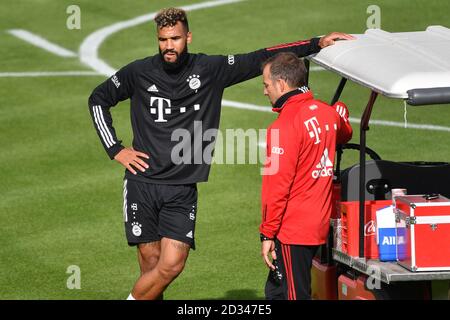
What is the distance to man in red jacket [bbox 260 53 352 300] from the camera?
29.8 ft

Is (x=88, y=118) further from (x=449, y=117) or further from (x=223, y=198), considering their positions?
(x=449, y=117)

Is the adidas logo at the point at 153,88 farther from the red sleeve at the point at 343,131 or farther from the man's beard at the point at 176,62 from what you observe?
the red sleeve at the point at 343,131

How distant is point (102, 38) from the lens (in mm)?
23578

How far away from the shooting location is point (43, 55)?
22.5m

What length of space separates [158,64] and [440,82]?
2.52 meters

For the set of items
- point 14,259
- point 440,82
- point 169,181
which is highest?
point 440,82

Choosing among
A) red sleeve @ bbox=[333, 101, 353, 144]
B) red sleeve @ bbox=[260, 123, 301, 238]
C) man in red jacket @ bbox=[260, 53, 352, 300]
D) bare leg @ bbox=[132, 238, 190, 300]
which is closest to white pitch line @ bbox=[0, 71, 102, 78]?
bare leg @ bbox=[132, 238, 190, 300]

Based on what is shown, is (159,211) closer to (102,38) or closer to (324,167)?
(324,167)

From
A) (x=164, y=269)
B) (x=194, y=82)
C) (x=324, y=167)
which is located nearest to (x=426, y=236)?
(x=324, y=167)

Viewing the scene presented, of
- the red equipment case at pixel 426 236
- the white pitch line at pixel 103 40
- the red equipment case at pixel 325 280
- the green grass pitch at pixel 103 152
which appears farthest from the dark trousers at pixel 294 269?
the white pitch line at pixel 103 40

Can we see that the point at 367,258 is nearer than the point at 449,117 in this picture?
Yes

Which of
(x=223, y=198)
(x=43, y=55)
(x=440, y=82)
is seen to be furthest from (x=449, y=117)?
(x=440, y=82)

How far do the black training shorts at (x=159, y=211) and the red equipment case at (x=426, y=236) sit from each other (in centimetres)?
192

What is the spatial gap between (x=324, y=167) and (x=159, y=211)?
1.71m
